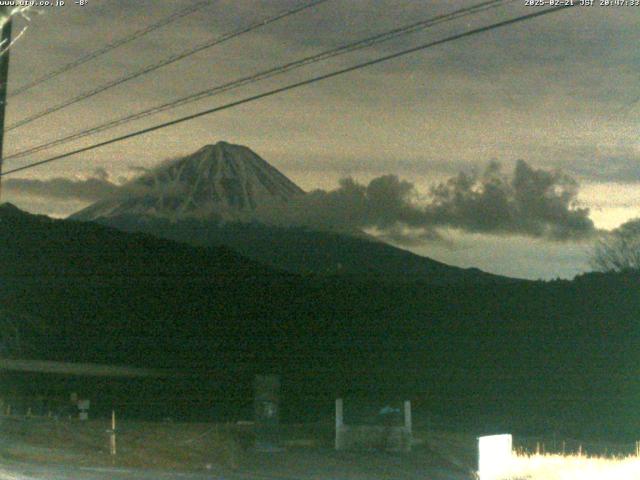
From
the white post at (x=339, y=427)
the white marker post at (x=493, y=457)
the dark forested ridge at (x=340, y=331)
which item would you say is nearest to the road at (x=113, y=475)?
the white marker post at (x=493, y=457)

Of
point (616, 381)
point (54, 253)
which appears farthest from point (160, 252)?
point (616, 381)

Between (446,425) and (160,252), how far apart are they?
79530 millimetres

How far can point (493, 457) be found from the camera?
16266 mm

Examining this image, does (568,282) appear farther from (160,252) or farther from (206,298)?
(160,252)

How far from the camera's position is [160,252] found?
118875mm

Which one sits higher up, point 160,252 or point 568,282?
point 160,252

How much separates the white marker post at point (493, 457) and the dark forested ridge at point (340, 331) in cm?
2850

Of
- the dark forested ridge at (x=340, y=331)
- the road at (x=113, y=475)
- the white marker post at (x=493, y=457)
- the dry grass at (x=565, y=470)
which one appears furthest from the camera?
the dark forested ridge at (x=340, y=331)

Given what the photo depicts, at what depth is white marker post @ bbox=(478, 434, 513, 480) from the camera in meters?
15.7

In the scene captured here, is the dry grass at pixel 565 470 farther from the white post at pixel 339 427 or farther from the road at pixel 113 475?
the white post at pixel 339 427

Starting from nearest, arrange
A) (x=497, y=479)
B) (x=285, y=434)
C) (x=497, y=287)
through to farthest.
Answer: (x=497, y=479), (x=285, y=434), (x=497, y=287)

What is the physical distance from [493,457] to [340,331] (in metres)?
64.1

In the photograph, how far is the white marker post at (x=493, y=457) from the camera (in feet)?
51.5

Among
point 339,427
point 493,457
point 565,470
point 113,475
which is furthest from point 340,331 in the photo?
point 113,475
